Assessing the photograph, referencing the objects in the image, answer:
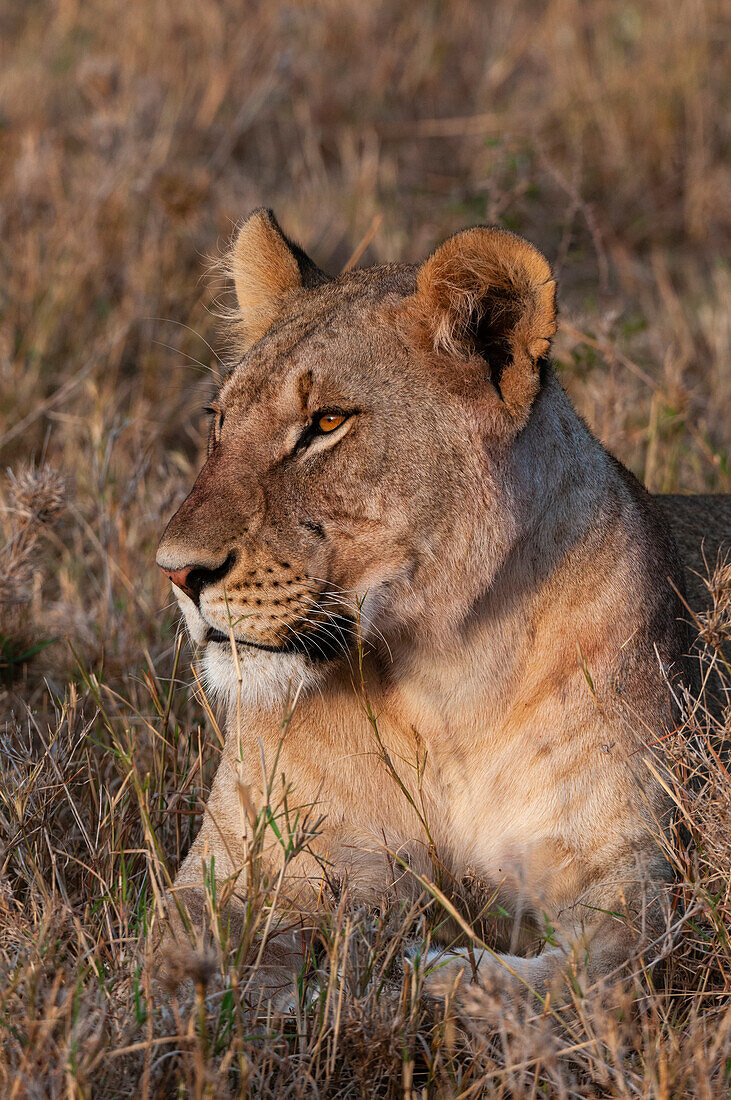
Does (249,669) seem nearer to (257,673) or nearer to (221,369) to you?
(257,673)

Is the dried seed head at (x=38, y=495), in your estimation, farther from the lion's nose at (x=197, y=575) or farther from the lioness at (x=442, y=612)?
the lion's nose at (x=197, y=575)

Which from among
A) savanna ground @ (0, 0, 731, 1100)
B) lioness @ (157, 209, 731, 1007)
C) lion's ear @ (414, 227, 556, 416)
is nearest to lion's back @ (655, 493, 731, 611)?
savanna ground @ (0, 0, 731, 1100)

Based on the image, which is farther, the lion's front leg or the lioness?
the lioness

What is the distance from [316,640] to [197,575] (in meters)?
0.30

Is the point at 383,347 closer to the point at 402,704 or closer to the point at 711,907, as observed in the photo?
the point at 402,704

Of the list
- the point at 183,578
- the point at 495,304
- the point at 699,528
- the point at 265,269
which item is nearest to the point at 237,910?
the point at 183,578

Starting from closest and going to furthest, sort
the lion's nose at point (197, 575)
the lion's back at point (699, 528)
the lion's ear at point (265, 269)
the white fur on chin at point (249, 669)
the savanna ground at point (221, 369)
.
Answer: the savanna ground at point (221, 369), the lion's nose at point (197, 575), the white fur on chin at point (249, 669), the lion's ear at point (265, 269), the lion's back at point (699, 528)

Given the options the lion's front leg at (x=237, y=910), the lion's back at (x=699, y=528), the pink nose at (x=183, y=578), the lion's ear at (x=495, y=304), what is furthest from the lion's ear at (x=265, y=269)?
the lion's back at (x=699, y=528)

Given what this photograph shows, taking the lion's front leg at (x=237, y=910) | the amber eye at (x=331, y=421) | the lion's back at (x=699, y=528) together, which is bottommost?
the lion's front leg at (x=237, y=910)

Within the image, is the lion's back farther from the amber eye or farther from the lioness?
the amber eye

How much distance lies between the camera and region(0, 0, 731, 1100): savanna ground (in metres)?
2.20

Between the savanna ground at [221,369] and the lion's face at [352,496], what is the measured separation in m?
0.49

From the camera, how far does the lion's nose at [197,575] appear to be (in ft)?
8.04

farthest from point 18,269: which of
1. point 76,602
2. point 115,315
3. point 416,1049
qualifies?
point 416,1049
